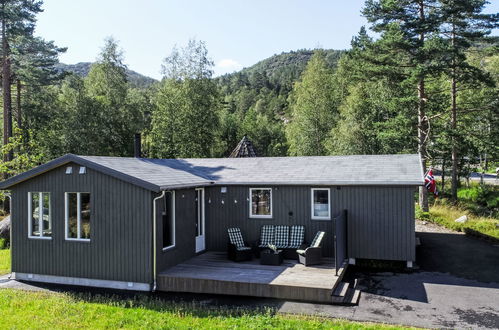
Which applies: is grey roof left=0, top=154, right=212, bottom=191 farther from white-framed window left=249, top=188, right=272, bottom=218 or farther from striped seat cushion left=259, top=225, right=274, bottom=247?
striped seat cushion left=259, top=225, right=274, bottom=247

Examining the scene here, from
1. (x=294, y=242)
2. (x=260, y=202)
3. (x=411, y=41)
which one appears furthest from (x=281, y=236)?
(x=411, y=41)

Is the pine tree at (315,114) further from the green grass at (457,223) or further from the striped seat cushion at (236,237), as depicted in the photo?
the striped seat cushion at (236,237)

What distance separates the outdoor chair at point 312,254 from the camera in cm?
1014

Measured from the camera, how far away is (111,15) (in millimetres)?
15469

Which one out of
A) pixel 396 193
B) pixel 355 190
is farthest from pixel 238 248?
pixel 396 193

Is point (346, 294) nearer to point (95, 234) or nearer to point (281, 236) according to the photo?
point (281, 236)

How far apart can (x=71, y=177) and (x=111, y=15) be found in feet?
27.8

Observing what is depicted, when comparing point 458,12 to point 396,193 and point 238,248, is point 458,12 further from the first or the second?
point 238,248

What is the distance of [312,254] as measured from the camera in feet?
33.5

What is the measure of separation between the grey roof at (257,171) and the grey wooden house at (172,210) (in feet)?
0.12

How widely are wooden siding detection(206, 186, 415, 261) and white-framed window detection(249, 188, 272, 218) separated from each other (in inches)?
5.5

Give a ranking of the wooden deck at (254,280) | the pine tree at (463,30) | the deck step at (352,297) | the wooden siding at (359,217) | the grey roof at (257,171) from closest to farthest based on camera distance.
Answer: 1. the deck step at (352,297)
2. the wooden deck at (254,280)
3. the grey roof at (257,171)
4. the wooden siding at (359,217)
5. the pine tree at (463,30)

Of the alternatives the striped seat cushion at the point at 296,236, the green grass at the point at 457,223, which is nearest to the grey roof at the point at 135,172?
the striped seat cushion at the point at 296,236

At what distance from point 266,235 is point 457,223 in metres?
10.2
